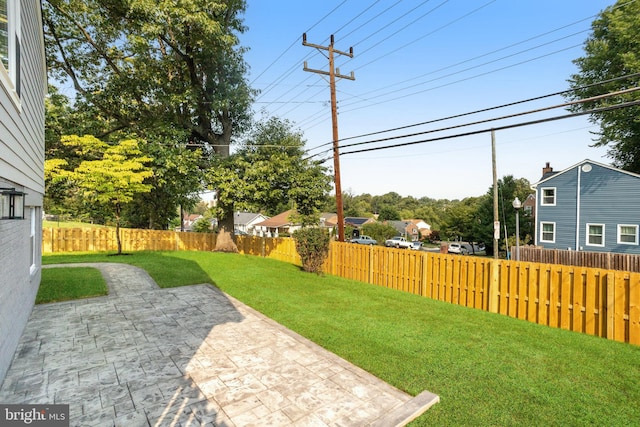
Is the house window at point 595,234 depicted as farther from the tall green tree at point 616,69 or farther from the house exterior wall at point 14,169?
the house exterior wall at point 14,169

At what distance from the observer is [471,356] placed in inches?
194

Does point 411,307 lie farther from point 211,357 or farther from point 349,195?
point 349,195

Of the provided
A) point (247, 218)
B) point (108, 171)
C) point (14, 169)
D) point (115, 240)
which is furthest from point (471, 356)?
point (247, 218)

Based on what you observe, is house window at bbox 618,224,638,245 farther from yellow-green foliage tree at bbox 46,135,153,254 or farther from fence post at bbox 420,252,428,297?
yellow-green foliage tree at bbox 46,135,153,254

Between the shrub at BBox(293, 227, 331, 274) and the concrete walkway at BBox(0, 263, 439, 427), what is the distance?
5.57m

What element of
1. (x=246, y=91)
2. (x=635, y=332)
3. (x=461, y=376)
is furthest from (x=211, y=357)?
(x=246, y=91)

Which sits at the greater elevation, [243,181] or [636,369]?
[243,181]

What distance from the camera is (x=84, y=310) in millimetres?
6773

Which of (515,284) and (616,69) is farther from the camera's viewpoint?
(616,69)

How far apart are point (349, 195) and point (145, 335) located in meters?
89.2

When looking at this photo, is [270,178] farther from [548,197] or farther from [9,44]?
[548,197]

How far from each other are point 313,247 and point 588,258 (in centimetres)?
1457

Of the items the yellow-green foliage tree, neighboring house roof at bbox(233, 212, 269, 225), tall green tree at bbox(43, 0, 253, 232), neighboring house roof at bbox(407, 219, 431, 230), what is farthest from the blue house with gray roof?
neighboring house roof at bbox(233, 212, 269, 225)

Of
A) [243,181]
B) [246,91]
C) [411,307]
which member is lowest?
[411,307]
